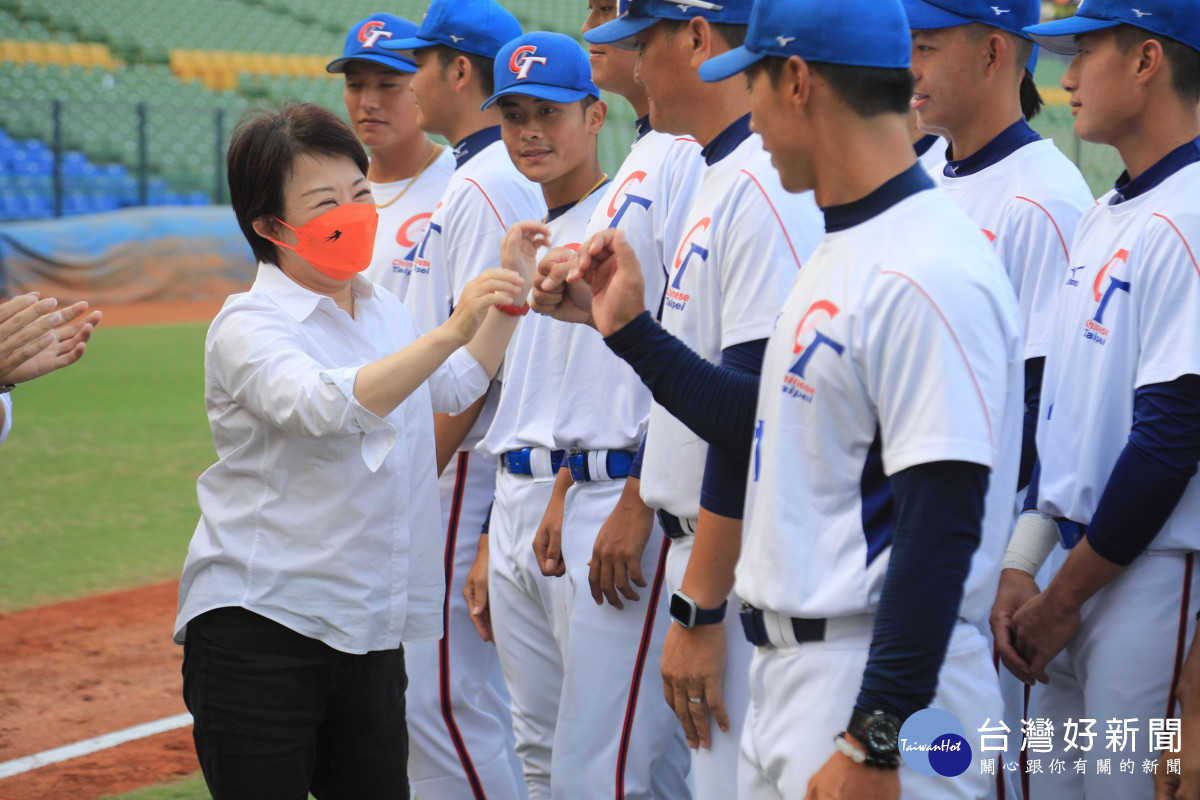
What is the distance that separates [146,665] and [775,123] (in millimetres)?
4304

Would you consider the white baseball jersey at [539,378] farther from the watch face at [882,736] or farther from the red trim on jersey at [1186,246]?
the watch face at [882,736]

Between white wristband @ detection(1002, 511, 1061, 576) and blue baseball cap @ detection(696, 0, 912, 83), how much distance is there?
1.28 meters

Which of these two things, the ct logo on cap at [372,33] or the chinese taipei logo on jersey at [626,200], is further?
the ct logo on cap at [372,33]

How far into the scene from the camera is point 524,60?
327 centimetres

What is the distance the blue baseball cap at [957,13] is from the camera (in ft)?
9.05

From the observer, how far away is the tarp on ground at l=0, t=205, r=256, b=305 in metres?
15.3

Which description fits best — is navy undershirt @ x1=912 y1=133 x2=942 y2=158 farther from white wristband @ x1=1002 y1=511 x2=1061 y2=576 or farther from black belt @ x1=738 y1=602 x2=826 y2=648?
black belt @ x1=738 y1=602 x2=826 y2=648

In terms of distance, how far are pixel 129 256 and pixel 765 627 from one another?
16.6 m

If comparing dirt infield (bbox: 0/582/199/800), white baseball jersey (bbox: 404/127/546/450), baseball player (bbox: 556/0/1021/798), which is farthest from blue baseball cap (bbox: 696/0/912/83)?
dirt infield (bbox: 0/582/199/800)

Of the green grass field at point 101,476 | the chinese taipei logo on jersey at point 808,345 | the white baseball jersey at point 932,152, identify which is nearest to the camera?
the chinese taipei logo on jersey at point 808,345

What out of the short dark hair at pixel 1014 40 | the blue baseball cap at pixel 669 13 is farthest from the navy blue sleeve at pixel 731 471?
the short dark hair at pixel 1014 40

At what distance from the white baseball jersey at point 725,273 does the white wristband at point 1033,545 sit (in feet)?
2.69

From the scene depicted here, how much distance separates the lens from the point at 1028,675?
7.97 feet

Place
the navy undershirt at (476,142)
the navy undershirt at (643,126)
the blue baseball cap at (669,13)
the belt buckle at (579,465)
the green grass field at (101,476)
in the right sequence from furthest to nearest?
the green grass field at (101,476) < the navy undershirt at (476,142) < the navy undershirt at (643,126) < the belt buckle at (579,465) < the blue baseball cap at (669,13)
